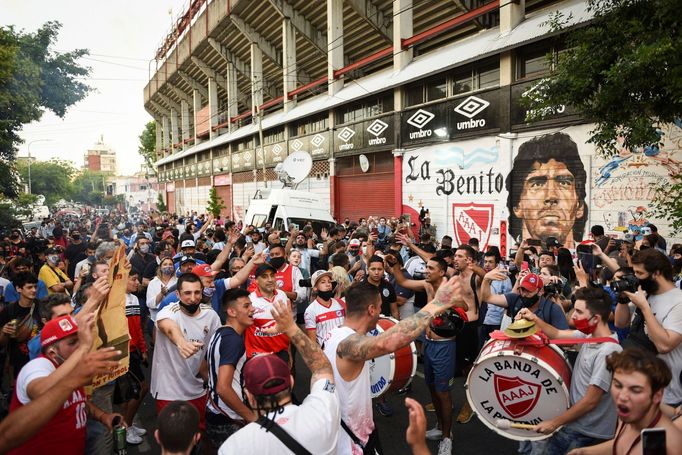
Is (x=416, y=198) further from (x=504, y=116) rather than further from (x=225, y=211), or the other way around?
(x=225, y=211)

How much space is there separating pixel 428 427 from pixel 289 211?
35.3ft

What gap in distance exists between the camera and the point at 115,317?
357cm

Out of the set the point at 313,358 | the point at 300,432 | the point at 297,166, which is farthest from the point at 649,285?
the point at 297,166

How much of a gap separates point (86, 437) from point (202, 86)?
147 ft

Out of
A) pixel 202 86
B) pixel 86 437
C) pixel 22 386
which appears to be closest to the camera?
pixel 22 386

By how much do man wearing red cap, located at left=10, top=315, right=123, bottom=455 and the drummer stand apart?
3128 millimetres

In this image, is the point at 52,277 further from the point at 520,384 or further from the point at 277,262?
the point at 520,384

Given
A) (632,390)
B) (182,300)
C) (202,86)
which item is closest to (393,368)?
(182,300)

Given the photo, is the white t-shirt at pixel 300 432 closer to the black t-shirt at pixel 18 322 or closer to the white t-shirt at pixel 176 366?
the white t-shirt at pixel 176 366

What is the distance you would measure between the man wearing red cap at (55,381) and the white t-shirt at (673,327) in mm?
4080

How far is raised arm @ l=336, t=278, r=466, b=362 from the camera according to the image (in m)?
2.73

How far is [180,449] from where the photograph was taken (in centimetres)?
217

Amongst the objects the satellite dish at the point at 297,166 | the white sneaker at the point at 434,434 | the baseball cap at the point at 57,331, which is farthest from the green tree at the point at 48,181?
the white sneaker at the point at 434,434

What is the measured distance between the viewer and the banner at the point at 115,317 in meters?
3.43
